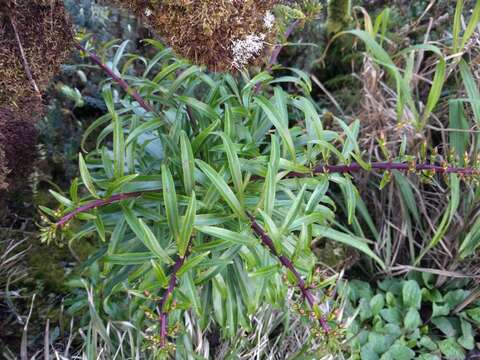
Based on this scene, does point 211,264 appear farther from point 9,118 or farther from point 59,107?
point 59,107

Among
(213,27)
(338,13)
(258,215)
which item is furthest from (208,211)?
(338,13)

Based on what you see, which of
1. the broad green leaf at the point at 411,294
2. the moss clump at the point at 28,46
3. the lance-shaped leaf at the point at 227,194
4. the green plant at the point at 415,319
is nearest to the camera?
the moss clump at the point at 28,46

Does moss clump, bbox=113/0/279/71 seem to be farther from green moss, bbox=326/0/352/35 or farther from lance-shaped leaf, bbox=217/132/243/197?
green moss, bbox=326/0/352/35

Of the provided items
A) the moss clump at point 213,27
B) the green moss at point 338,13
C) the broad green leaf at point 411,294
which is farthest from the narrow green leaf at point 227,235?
the green moss at point 338,13

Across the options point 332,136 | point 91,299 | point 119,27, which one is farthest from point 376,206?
point 119,27

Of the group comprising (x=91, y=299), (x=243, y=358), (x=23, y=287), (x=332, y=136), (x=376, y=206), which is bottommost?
(x=23, y=287)

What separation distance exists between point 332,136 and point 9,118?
1.20 metres

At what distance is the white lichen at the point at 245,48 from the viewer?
48.5 inches

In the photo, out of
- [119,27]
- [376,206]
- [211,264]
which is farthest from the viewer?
[119,27]

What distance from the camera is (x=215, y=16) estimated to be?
1114 millimetres

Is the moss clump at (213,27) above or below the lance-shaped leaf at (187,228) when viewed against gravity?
above

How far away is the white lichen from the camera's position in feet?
4.04

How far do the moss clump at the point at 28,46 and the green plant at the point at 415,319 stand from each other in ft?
5.35

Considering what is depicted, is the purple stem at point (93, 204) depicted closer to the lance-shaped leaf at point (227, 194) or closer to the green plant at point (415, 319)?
the lance-shaped leaf at point (227, 194)
